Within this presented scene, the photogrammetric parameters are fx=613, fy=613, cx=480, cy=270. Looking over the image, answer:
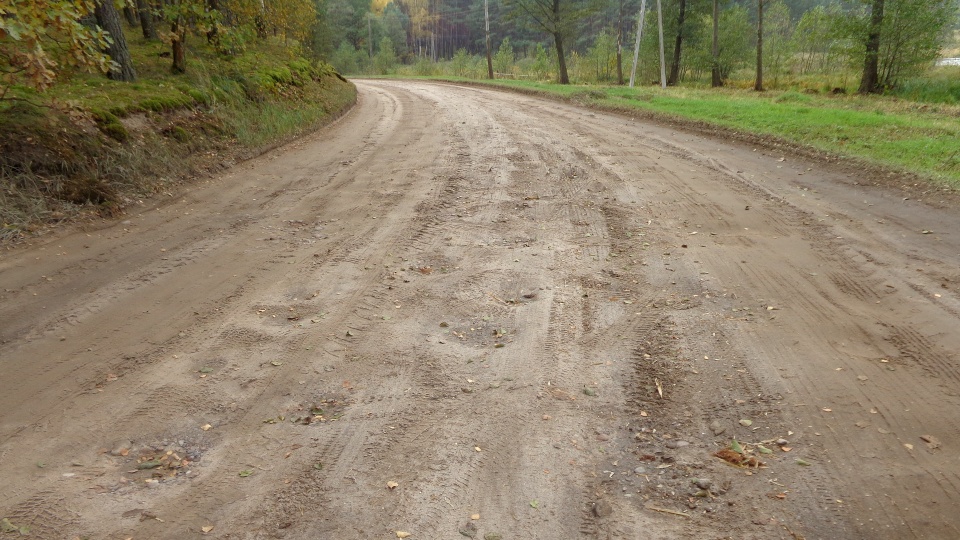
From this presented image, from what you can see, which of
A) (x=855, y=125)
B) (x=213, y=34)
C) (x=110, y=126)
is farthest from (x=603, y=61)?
(x=110, y=126)

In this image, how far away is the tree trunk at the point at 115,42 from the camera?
10748mm

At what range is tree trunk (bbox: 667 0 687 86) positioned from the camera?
35.3 metres

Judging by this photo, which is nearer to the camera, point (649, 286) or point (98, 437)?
point (98, 437)

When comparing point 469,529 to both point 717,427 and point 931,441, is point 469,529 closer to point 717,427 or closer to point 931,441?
point 717,427

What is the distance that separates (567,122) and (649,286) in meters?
10.7

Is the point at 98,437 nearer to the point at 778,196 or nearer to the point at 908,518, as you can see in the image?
the point at 908,518

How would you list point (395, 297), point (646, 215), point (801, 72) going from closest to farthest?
point (395, 297)
point (646, 215)
point (801, 72)

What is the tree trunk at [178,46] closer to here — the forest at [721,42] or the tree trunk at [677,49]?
the forest at [721,42]

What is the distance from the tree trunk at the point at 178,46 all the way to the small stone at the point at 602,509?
1301cm

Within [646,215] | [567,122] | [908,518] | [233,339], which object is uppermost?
[567,122]

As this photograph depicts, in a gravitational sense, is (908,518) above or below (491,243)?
below

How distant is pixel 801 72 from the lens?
1550 inches

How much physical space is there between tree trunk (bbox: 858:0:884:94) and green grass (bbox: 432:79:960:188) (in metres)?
2.85

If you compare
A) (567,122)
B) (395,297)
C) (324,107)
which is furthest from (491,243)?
(324,107)
